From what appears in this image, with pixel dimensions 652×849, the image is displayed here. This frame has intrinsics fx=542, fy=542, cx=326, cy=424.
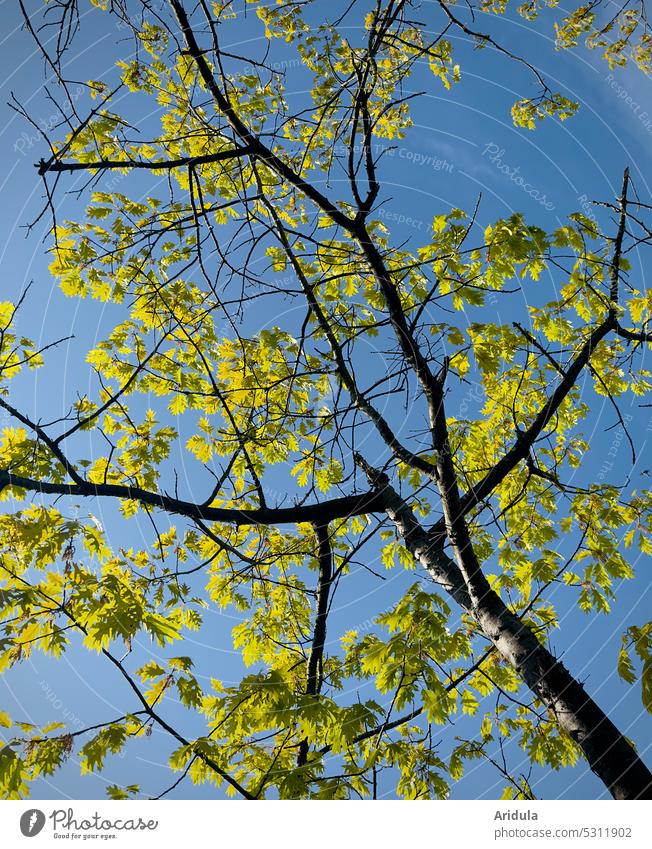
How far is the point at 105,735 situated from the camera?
3572mm

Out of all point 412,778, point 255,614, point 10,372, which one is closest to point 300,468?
point 255,614

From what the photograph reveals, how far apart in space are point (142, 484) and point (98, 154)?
11.1ft

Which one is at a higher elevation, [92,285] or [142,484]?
[92,285]
